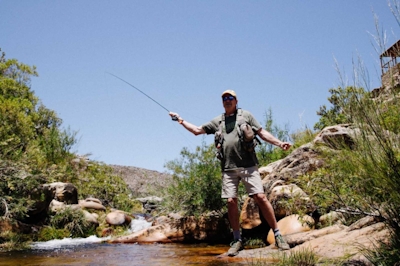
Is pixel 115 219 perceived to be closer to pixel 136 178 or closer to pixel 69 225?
pixel 69 225

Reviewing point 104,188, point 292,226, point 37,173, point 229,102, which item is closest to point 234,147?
point 229,102

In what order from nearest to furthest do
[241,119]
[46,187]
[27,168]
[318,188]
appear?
1. [318,188]
2. [241,119]
3. [27,168]
4. [46,187]

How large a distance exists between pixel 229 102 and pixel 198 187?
3307mm

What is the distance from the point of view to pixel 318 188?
4113 millimetres

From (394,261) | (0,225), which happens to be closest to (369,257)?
(394,261)

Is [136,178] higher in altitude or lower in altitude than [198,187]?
higher

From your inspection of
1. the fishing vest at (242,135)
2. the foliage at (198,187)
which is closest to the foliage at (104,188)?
the foliage at (198,187)

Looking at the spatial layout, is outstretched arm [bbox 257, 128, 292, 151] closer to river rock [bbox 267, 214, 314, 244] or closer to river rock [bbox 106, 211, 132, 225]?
river rock [bbox 267, 214, 314, 244]

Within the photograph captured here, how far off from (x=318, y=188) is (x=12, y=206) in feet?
23.5

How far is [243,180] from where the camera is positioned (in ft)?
→ 17.3

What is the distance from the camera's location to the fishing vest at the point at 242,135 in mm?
5184

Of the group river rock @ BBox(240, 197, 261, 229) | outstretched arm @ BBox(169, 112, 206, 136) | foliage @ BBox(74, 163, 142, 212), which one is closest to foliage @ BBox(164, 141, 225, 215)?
river rock @ BBox(240, 197, 261, 229)

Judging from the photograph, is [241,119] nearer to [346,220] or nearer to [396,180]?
[346,220]

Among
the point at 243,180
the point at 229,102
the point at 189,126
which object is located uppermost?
the point at 229,102
